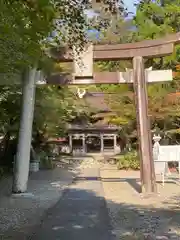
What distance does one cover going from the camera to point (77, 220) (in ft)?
19.8

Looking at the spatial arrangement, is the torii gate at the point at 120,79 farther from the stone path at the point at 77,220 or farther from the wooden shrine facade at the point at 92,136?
the wooden shrine facade at the point at 92,136

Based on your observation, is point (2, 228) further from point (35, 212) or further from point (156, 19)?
point (156, 19)

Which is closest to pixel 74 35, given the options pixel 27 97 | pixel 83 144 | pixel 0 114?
pixel 27 97

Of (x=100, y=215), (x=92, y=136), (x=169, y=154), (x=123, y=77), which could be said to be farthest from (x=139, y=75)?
(x=92, y=136)

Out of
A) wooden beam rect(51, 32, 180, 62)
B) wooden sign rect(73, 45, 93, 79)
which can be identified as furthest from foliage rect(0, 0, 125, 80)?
wooden sign rect(73, 45, 93, 79)

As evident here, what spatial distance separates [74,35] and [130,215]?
3.54m

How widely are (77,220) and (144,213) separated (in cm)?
146

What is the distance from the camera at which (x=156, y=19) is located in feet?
82.2

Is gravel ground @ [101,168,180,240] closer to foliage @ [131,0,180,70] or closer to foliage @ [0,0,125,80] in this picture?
foliage @ [0,0,125,80]

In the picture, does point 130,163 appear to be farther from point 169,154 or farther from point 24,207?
point 24,207

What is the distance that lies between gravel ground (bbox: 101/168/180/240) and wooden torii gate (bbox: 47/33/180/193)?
0.69 m

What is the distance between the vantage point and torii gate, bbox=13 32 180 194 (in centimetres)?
932

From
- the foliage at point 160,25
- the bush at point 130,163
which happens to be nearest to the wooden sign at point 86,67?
the bush at point 130,163

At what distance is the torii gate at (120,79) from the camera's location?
9.32 meters
